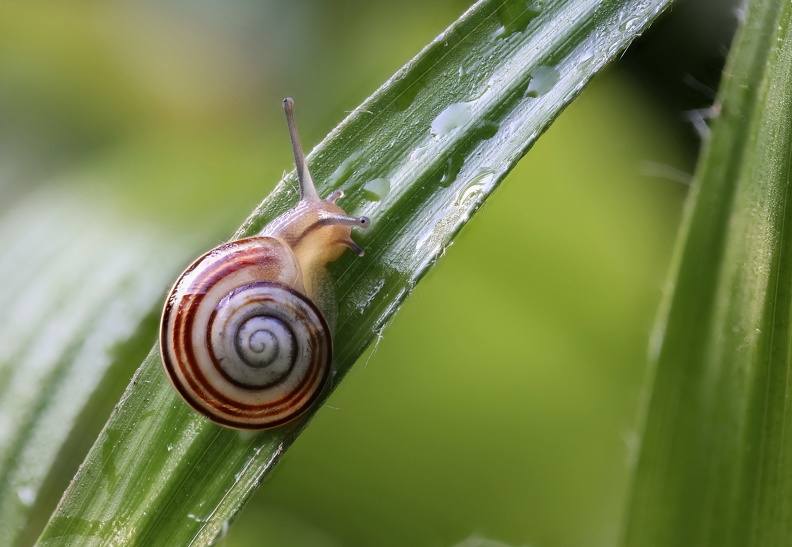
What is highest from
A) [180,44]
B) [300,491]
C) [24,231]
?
[180,44]

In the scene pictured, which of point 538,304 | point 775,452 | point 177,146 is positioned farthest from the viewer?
point 177,146

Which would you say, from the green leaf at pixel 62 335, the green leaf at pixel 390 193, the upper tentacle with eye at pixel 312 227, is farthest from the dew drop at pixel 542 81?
the green leaf at pixel 62 335

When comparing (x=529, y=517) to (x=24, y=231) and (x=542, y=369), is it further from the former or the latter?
(x=24, y=231)

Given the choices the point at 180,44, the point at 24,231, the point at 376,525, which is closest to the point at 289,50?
the point at 180,44

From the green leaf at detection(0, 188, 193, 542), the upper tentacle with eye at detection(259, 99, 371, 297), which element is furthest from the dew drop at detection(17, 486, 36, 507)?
the upper tentacle with eye at detection(259, 99, 371, 297)

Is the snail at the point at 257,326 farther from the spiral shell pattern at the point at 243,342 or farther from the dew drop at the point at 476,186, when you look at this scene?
the dew drop at the point at 476,186

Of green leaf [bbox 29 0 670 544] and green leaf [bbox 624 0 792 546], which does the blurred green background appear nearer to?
green leaf [bbox 29 0 670 544]

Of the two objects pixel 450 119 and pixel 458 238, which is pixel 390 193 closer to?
pixel 450 119
